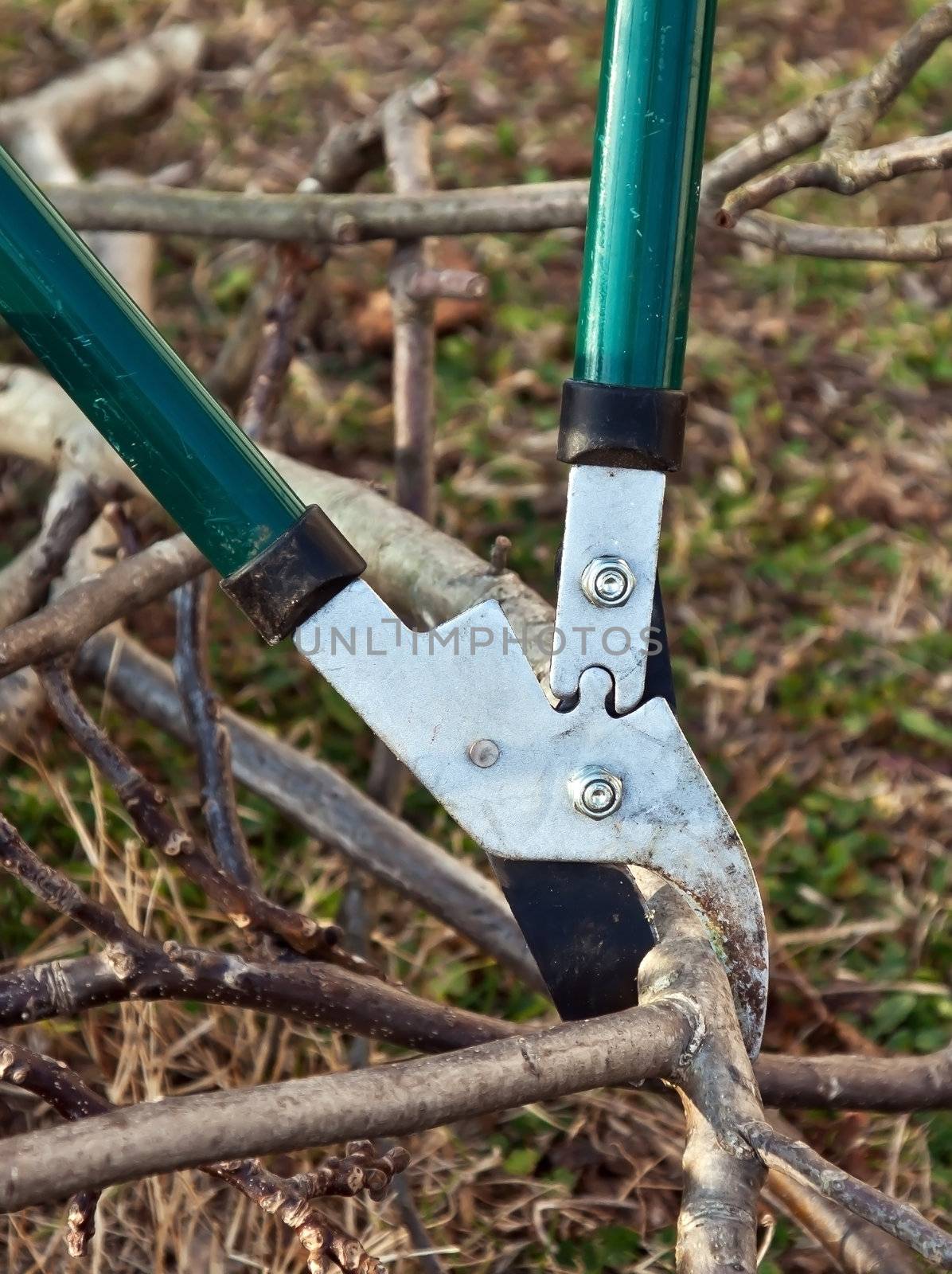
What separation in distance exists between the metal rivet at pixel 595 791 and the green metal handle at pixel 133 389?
395 millimetres

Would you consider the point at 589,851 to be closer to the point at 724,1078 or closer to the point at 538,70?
the point at 724,1078

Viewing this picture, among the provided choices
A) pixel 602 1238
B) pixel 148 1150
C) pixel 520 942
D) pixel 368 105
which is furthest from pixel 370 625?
pixel 368 105

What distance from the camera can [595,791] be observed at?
53.3 inches

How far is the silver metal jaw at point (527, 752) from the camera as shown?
1.37 m

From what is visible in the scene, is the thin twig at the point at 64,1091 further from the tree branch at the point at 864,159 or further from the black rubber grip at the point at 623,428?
the tree branch at the point at 864,159

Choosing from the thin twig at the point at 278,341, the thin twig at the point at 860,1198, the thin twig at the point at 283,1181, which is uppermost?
the thin twig at the point at 278,341

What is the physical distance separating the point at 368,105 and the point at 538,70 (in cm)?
56

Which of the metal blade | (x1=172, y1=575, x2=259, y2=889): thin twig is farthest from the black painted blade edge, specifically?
(x1=172, y1=575, x2=259, y2=889): thin twig

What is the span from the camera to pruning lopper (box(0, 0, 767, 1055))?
1357 millimetres

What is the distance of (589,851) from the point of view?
54.1 inches

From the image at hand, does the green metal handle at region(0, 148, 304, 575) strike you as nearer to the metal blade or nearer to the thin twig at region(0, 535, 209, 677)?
the thin twig at region(0, 535, 209, 677)

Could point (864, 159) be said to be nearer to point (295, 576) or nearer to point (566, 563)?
point (566, 563)

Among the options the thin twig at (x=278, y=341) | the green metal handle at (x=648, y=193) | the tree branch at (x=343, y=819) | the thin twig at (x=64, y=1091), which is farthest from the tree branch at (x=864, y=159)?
the thin twig at (x=64, y=1091)

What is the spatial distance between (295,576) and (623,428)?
0.36 metres
